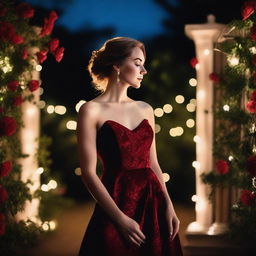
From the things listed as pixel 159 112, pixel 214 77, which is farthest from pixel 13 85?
pixel 159 112

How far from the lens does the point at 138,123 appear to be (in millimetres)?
2395

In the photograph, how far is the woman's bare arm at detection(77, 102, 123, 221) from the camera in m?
2.14

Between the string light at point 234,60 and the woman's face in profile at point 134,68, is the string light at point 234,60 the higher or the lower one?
the higher one

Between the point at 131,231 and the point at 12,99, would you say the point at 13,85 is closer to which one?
the point at 12,99

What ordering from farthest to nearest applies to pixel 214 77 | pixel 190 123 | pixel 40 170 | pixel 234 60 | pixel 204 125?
1. pixel 190 123
2. pixel 40 170
3. pixel 204 125
4. pixel 214 77
5. pixel 234 60

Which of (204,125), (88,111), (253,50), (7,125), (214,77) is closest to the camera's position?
(88,111)

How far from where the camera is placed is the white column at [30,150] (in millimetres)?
5438

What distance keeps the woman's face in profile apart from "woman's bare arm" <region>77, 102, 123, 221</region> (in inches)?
9.1

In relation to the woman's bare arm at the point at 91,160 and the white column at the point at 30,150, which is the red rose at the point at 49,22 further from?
the woman's bare arm at the point at 91,160

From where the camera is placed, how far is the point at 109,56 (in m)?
2.43

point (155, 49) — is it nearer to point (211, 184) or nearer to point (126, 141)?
point (211, 184)

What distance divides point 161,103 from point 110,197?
6.27m

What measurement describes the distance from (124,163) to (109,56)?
0.48 meters

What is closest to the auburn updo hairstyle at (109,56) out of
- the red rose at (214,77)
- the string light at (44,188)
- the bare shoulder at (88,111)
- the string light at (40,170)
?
the bare shoulder at (88,111)
